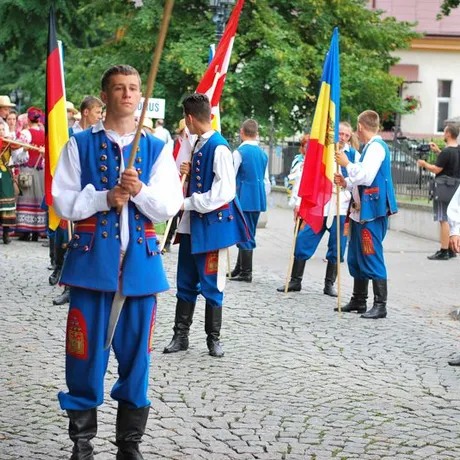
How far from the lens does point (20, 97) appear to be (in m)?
36.5

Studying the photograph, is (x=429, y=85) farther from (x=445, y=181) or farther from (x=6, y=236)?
(x=6, y=236)

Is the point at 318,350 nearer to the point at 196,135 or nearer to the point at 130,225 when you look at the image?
the point at 196,135

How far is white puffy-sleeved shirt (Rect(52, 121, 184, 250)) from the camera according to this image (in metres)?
5.34

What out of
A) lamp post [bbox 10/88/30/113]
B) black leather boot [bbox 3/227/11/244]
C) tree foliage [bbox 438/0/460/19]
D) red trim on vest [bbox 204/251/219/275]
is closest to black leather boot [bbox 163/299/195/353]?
red trim on vest [bbox 204/251/219/275]

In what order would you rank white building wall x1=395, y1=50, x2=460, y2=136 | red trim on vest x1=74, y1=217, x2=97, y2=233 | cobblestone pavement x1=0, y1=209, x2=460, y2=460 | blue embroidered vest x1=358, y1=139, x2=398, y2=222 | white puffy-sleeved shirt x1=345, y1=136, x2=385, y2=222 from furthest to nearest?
1. white building wall x1=395, y1=50, x2=460, y2=136
2. blue embroidered vest x1=358, y1=139, x2=398, y2=222
3. white puffy-sleeved shirt x1=345, y1=136, x2=385, y2=222
4. cobblestone pavement x1=0, y1=209, x2=460, y2=460
5. red trim on vest x1=74, y1=217, x2=97, y2=233

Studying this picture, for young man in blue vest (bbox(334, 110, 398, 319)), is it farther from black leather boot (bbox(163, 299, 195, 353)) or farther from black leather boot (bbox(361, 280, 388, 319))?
black leather boot (bbox(163, 299, 195, 353))

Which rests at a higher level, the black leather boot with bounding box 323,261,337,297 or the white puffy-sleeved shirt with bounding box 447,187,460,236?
the white puffy-sleeved shirt with bounding box 447,187,460,236

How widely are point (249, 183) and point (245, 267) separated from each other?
98cm

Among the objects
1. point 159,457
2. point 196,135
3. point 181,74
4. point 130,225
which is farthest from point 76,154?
point 181,74

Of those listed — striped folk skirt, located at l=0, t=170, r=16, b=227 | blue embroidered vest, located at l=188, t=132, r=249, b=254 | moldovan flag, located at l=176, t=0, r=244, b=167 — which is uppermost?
moldovan flag, located at l=176, t=0, r=244, b=167

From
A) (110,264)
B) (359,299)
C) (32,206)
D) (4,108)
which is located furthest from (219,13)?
(110,264)

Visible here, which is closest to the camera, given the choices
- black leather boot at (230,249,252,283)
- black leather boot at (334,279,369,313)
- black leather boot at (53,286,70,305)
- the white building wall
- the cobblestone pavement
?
the cobblestone pavement

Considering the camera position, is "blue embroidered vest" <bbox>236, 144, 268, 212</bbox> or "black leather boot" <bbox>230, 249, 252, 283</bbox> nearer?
"black leather boot" <bbox>230, 249, 252, 283</bbox>

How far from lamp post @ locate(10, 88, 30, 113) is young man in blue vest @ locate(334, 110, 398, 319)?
25764 millimetres
